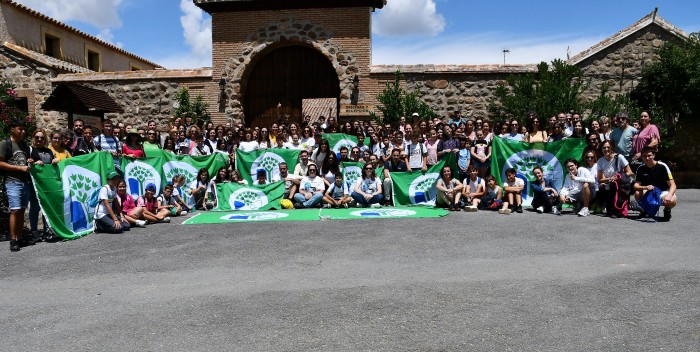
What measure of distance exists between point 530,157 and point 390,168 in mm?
2977

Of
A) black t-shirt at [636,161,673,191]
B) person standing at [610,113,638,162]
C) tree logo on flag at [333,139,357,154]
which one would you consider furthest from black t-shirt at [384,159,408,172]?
black t-shirt at [636,161,673,191]

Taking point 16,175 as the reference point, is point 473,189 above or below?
below

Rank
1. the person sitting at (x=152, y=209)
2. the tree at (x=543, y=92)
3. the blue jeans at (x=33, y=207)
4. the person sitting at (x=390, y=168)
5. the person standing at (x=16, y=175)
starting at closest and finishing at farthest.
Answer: the person standing at (x=16, y=175) < the blue jeans at (x=33, y=207) < the person sitting at (x=152, y=209) < the person sitting at (x=390, y=168) < the tree at (x=543, y=92)

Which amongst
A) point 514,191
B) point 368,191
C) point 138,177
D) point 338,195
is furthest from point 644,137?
point 138,177

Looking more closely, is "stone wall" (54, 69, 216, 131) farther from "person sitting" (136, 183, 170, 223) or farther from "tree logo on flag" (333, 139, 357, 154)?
"person sitting" (136, 183, 170, 223)

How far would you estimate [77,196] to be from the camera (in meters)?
8.48

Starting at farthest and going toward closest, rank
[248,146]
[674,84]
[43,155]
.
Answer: [674,84] < [248,146] < [43,155]

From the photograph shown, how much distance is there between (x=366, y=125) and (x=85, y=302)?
376 inches

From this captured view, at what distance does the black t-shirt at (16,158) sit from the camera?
747 centimetres

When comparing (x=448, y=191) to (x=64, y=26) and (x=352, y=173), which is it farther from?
(x=64, y=26)

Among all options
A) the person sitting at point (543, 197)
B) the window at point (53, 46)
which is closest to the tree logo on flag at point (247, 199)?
the person sitting at point (543, 197)

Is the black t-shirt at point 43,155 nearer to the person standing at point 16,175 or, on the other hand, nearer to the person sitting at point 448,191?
the person standing at point 16,175

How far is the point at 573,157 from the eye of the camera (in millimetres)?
10859

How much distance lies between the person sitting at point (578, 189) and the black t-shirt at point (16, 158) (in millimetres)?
9028
